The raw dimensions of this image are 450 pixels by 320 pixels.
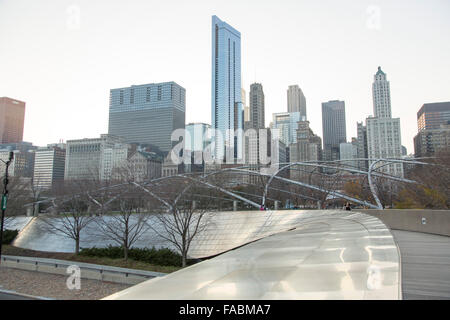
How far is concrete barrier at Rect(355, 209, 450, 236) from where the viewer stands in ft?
35.4

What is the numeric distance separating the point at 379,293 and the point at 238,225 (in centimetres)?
2359

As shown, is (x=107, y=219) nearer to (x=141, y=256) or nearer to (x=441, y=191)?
(x=141, y=256)

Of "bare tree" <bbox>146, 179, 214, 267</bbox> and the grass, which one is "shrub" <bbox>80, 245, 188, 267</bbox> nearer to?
the grass

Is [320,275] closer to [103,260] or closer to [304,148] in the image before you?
[103,260]

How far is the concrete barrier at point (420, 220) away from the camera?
10805 mm

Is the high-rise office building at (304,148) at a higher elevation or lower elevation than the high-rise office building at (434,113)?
lower

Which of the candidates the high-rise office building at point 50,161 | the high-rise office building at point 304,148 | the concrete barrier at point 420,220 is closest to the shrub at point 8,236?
the concrete barrier at point 420,220

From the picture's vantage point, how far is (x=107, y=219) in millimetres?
31703

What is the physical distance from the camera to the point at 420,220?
1216cm

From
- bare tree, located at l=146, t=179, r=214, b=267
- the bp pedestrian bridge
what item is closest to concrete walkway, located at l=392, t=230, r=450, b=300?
the bp pedestrian bridge

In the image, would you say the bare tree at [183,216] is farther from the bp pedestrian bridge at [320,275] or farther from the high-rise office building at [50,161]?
the high-rise office building at [50,161]

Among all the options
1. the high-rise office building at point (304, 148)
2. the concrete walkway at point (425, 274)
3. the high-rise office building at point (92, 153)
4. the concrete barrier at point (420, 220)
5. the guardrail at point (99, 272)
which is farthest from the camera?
the high-rise office building at point (304, 148)

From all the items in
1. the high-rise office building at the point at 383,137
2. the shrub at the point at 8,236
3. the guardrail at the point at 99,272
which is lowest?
the shrub at the point at 8,236
